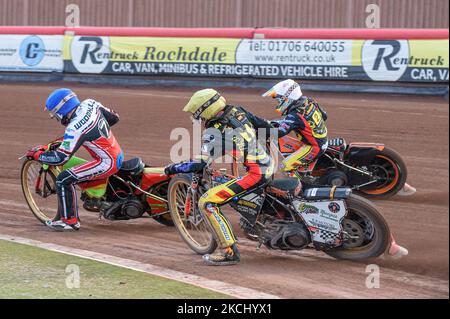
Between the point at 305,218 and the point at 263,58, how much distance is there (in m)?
12.0

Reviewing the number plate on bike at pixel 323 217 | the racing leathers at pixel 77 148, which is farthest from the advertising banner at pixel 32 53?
the number plate on bike at pixel 323 217

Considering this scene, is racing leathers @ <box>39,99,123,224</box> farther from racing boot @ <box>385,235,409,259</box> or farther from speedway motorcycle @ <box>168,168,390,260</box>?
racing boot @ <box>385,235,409,259</box>

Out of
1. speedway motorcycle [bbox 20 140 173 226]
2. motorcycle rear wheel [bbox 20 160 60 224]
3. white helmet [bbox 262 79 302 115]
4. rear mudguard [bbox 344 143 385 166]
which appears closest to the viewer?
speedway motorcycle [bbox 20 140 173 226]

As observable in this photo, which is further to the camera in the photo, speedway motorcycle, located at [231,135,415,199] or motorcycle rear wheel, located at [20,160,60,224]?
speedway motorcycle, located at [231,135,415,199]

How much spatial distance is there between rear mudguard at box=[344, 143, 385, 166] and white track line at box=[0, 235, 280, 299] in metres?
3.96

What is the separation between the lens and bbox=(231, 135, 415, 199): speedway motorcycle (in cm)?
1127

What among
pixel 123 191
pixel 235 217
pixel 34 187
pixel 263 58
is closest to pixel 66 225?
pixel 123 191

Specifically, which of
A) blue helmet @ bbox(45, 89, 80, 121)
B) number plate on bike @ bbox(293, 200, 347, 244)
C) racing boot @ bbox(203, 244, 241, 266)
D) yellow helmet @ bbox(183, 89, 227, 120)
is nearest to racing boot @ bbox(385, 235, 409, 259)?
number plate on bike @ bbox(293, 200, 347, 244)

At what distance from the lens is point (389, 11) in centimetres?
2575

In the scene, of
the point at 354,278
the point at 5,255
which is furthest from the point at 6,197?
the point at 354,278

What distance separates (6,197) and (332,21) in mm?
16837

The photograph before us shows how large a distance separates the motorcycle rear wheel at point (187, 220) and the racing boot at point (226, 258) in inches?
13.7

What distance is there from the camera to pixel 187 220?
29.8ft

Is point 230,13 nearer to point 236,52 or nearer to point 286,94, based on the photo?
point 236,52
